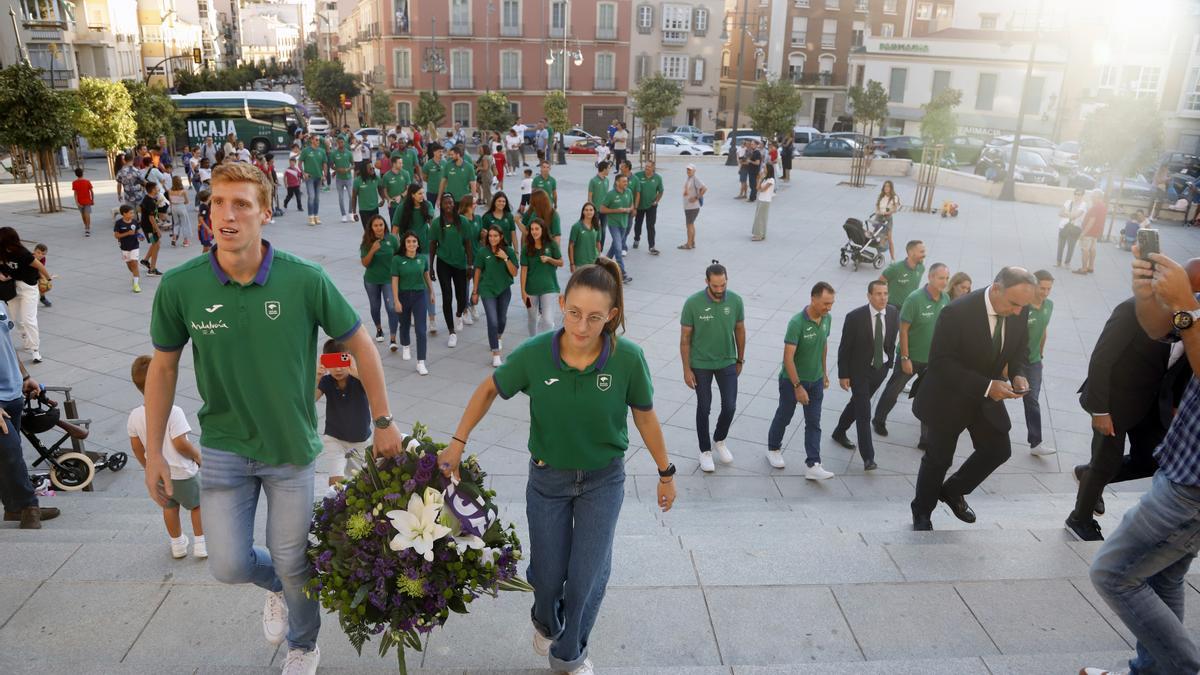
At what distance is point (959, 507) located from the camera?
523 centimetres

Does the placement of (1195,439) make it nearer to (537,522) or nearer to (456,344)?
(537,522)

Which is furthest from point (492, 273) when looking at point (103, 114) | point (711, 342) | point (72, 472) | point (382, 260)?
point (103, 114)

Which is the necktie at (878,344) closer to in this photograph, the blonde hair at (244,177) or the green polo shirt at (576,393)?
the green polo shirt at (576,393)

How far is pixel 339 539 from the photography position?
292 cm

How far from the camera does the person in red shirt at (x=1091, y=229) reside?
14.5m

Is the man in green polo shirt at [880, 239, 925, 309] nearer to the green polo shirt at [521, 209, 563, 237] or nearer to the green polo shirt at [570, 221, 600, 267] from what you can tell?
the green polo shirt at [570, 221, 600, 267]

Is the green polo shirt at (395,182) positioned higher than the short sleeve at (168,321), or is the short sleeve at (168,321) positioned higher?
the short sleeve at (168,321)

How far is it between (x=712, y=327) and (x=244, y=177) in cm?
450

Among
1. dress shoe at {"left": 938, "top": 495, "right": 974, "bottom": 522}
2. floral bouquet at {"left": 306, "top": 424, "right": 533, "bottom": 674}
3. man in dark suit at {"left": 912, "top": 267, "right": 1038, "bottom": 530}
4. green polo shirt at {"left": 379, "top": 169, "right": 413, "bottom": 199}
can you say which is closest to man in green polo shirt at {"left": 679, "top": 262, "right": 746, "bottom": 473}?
man in dark suit at {"left": 912, "top": 267, "right": 1038, "bottom": 530}

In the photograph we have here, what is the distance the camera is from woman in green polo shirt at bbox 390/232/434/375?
8695 mm

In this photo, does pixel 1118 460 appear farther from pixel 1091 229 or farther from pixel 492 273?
pixel 1091 229

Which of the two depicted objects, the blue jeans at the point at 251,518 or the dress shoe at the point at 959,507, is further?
the dress shoe at the point at 959,507

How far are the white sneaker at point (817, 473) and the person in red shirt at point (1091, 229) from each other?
10640mm

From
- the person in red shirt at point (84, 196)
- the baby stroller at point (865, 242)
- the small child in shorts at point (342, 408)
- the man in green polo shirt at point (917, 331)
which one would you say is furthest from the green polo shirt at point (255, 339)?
the person in red shirt at point (84, 196)
